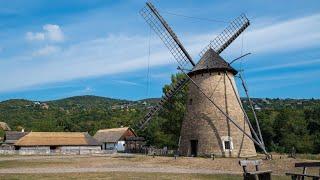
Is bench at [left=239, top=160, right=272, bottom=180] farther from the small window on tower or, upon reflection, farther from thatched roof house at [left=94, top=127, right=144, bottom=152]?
thatched roof house at [left=94, top=127, right=144, bottom=152]

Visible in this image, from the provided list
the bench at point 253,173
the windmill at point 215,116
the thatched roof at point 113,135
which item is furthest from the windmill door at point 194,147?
the thatched roof at point 113,135

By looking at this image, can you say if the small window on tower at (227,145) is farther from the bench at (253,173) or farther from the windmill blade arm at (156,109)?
the bench at (253,173)

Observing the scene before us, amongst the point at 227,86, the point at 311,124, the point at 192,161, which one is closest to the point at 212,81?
the point at 227,86

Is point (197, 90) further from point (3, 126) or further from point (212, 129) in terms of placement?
point (3, 126)

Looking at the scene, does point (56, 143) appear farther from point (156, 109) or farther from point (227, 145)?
point (227, 145)

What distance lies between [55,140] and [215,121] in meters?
37.7

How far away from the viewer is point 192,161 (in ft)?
98.3

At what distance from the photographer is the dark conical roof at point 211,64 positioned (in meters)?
34.7

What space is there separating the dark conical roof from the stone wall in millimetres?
422

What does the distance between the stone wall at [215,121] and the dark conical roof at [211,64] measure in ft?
1.38

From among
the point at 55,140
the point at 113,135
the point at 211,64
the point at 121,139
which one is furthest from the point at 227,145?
the point at 113,135

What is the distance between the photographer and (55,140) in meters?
64.8

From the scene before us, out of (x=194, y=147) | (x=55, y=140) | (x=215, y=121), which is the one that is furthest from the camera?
(x=55, y=140)

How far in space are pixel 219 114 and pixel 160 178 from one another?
15439 mm
